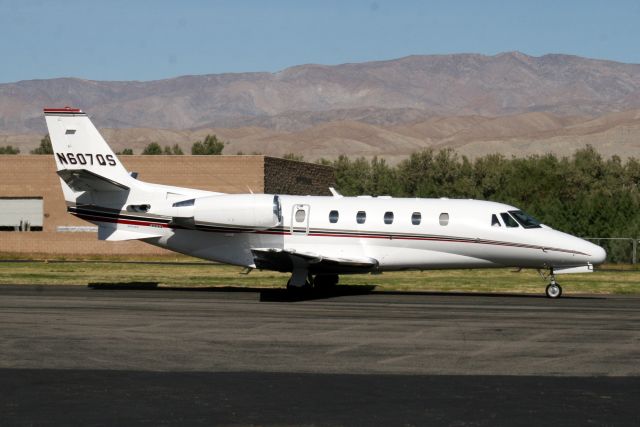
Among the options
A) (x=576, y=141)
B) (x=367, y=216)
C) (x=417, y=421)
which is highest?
(x=576, y=141)

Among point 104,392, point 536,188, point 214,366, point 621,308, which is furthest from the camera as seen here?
point 536,188

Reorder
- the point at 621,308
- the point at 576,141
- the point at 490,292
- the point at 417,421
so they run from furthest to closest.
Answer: the point at 576,141, the point at 490,292, the point at 621,308, the point at 417,421

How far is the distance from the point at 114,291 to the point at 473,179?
66.5m

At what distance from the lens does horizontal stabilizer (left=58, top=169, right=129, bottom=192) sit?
3023 cm

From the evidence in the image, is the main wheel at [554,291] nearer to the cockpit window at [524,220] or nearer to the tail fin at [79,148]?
the cockpit window at [524,220]

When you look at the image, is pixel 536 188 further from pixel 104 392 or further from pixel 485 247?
pixel 104 392

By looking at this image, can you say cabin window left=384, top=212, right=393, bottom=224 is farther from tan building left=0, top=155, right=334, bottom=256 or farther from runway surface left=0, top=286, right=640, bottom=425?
tan building left=0, top=155, right=334, bottom=256

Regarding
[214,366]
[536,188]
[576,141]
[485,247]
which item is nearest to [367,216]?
[485,247]

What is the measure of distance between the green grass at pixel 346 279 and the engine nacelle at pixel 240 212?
151 inches

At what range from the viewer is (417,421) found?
11.8 metres

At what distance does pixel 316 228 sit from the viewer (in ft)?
100

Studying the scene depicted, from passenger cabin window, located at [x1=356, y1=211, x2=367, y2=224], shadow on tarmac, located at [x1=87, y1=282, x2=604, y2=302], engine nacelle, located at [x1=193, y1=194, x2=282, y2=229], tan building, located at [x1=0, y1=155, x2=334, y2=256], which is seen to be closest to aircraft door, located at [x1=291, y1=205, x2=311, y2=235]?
engine nacelle, located at [x1=193, y1=194, x2=282, y2=229]

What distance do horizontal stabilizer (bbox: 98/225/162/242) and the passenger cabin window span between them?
570 centimetres

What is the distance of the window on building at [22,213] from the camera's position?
60.8 metres
